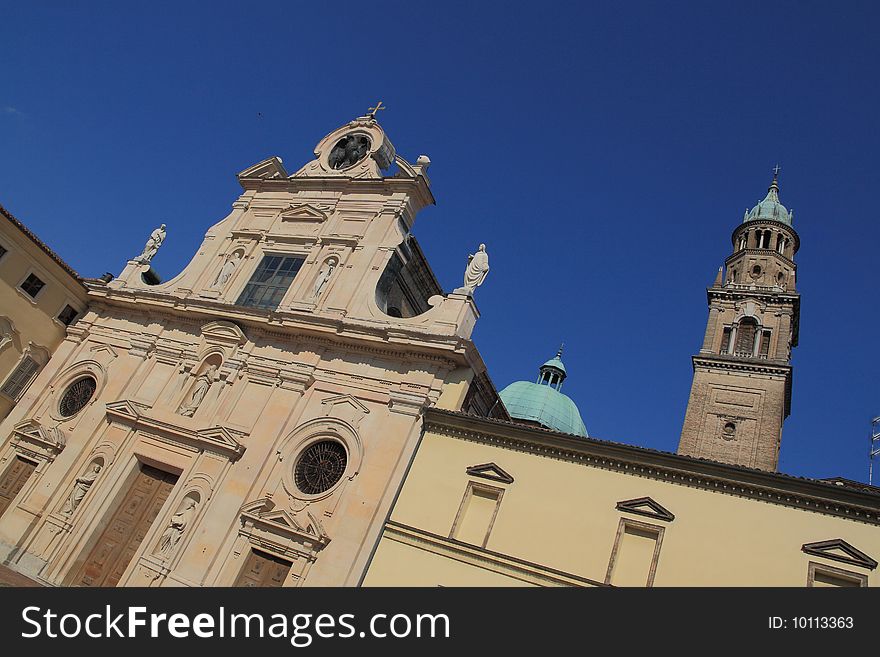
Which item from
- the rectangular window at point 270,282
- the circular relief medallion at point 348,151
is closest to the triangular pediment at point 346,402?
the rectangular window at point 270,282

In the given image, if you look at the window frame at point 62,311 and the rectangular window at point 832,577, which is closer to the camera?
the rectangular window at point 832,577

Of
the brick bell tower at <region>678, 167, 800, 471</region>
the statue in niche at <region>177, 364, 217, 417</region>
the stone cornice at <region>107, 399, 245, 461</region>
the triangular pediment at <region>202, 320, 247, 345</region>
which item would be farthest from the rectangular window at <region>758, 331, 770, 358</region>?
the statue in niche at <region>177, 364, 217, 417</region>

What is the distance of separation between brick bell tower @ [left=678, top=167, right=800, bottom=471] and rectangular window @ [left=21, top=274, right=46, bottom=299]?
32070mm

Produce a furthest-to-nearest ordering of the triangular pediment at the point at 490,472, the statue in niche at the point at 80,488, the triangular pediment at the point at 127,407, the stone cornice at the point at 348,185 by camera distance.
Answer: the stone cornice at the point at 348,185 < the triangular pediment at the point at 127,407 < the statue in niche at the point at 80,488 < the triangular pediment at the point at 490,472

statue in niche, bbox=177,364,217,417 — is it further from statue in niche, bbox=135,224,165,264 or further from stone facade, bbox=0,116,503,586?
statue in niche, bbox=135,224,165,264

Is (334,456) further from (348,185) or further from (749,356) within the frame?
(749,356)

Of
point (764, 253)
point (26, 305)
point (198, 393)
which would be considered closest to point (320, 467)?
point (198, 393)

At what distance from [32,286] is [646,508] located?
2382 cm

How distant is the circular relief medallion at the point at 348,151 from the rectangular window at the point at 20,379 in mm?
14244

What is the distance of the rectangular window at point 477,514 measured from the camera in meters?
16.2

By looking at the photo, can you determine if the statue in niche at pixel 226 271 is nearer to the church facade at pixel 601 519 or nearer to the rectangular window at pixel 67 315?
the rectangular window at pixel 67 315

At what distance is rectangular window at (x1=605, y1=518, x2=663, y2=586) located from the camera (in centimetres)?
1438
